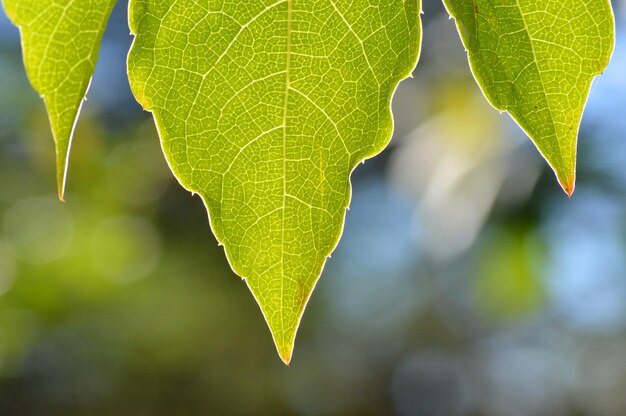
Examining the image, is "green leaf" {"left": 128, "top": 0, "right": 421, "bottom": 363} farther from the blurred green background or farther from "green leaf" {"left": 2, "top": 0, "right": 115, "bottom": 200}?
the blurred green background

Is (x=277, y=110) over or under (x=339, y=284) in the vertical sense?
over

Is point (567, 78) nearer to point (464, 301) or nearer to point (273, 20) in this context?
point (273, 20)

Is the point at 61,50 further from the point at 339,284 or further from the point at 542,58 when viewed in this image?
the point at 339,284

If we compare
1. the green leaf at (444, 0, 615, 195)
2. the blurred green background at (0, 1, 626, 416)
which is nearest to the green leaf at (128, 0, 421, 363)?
the green leaf at (444, 0, 615, 195)

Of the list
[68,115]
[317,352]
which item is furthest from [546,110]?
[317,352]

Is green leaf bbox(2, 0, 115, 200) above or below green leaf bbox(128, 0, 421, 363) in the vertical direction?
above

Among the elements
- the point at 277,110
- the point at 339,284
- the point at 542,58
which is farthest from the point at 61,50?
the point at 339,284

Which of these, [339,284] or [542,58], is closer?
[542,58]
